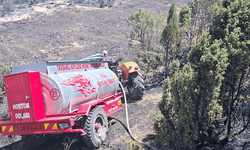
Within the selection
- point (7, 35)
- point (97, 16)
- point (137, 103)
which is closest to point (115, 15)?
point (97, 16)

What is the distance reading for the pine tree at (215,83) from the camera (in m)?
3.87

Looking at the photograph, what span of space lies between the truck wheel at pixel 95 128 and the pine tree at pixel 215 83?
72.4 inches

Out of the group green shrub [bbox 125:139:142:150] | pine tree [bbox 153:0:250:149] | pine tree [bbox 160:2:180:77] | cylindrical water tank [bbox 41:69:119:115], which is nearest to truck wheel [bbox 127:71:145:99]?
cylindrical water tank [bbox 41:69:119:115]

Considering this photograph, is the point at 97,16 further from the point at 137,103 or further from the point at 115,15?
the point at 137,103

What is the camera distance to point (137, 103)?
920cm

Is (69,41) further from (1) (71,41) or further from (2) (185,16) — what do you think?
(2) (185,16)

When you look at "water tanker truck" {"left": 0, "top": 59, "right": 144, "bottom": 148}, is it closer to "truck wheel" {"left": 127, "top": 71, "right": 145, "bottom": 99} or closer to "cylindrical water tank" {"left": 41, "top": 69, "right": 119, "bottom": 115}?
"cylindrical water tank" {"left": 41, "top": 69, "right": 119, "bottom": 115}

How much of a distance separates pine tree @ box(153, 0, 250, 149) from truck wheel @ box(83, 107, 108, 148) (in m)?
1.84

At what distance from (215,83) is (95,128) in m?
3.53

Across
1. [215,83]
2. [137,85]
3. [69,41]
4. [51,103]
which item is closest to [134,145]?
[51,103]

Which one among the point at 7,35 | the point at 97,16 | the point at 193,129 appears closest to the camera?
the point at 193,129

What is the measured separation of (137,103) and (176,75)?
15.8 feet

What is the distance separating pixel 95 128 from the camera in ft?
18.1

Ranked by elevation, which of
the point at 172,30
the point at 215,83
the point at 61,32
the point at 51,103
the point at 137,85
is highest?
the point at 61,32
